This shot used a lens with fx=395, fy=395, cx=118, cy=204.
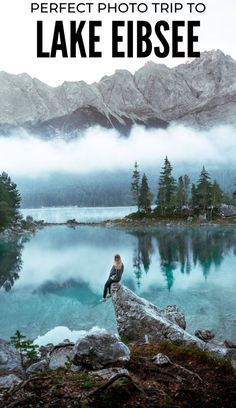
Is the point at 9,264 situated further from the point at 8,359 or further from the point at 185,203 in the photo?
the point at 185,203

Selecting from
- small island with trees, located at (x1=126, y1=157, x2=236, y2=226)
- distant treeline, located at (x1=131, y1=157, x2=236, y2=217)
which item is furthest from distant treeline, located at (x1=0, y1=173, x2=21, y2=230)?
distant treeline, located at (x1=131, y1=157, x2=236, y2=217)

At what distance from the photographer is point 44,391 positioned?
33.3 feet

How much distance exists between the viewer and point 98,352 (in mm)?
12164

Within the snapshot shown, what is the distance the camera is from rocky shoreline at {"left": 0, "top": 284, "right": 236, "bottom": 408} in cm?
984

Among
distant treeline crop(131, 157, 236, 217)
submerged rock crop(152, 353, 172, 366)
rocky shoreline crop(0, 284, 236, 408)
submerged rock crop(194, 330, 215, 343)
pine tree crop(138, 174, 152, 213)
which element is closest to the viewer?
rocky shoreline crop(0, 284, 236, 408)

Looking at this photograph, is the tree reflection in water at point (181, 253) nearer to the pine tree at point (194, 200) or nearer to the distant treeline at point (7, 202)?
→ the distant treeline at point (7, 202)

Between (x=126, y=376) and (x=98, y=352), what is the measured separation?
1956mm

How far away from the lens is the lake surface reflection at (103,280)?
29078 mm

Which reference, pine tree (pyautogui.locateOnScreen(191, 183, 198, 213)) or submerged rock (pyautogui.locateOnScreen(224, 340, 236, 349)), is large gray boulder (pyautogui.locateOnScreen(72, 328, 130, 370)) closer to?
submerged rock (pyautogui.locateOnScreen(224, 340, 236, 349))

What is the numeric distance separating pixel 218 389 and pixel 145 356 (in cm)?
315

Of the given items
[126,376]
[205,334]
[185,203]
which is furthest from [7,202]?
[126,376]

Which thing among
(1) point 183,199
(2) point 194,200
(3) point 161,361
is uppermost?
(1) point 183,199

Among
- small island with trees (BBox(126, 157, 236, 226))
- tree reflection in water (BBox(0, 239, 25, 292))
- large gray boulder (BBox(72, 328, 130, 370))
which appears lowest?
tree reflection in water (BBox(0, 239, 25, 292))

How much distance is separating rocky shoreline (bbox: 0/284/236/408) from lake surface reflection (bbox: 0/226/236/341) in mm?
11806
